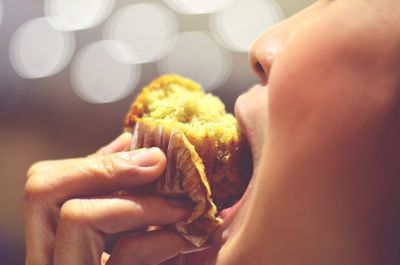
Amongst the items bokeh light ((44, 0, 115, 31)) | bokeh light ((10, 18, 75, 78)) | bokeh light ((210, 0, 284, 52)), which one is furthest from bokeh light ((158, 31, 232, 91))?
bokeh light ((10, 18, 75, 78))

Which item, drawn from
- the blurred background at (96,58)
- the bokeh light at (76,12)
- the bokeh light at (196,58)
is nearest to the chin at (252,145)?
the blurred background at (96,58)

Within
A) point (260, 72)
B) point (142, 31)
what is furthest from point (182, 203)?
point (142, 31)

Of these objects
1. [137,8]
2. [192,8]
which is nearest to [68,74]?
[137,8]

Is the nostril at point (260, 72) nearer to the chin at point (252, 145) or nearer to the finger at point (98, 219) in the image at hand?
the chin at point (252, 145)

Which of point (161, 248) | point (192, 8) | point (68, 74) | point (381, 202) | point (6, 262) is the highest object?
point (381, 202)

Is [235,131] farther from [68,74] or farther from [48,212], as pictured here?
[68,74]
